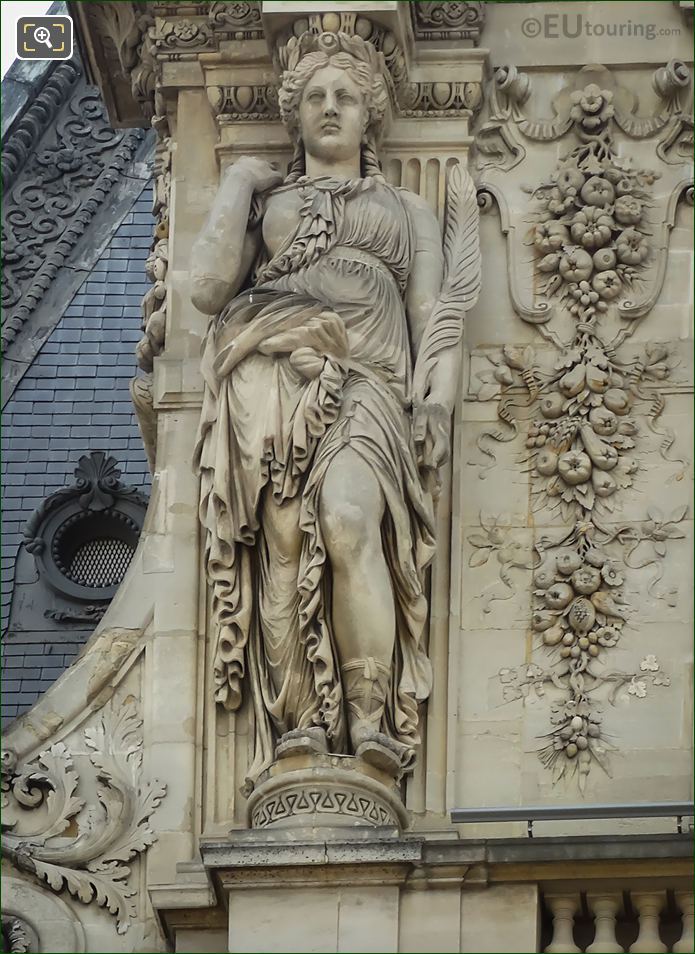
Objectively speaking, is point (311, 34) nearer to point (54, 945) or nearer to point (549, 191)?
point (549, 191)

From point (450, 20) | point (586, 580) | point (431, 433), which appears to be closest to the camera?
point (431, 433)

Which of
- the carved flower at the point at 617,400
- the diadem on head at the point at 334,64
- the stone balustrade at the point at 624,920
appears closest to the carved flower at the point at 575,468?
the carved flower at the point at 617,400

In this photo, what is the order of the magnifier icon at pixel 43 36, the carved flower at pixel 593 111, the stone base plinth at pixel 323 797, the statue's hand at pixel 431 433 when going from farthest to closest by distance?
the magnifier icon at pixel 43 36 → the carved flower at pixel 593 111 → the statue's hand at pixel 431 433 → the stone base plinth at pixel 323 797

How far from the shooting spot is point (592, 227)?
17.9 metres

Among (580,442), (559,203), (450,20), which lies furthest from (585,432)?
(450,20)

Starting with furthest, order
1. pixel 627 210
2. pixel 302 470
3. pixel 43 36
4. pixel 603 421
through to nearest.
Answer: pixel 43 36, pixel 627 210, pixel 603 421, pixel 302 470

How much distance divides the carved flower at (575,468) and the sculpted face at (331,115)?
1.55 meters

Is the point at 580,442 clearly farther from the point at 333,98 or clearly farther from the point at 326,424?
the point at 333,98

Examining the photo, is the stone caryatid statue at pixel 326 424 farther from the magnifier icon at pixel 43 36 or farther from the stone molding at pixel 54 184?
the stone molding at pixel 54 184

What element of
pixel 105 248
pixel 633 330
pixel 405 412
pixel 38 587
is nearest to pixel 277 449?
pixel 405 412

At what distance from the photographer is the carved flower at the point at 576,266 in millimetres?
17859

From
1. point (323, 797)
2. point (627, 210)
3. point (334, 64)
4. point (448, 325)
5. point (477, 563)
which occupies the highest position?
point (334, 64)

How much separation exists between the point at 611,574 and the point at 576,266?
1385 millimetres

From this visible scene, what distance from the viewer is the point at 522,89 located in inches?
716
